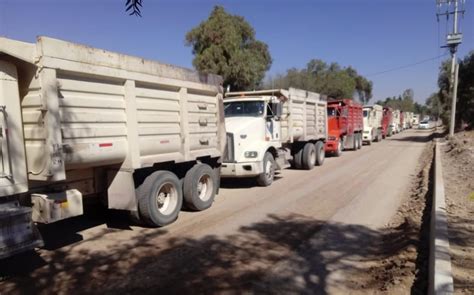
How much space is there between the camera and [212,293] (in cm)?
430

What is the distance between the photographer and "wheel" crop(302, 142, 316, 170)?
1455cm

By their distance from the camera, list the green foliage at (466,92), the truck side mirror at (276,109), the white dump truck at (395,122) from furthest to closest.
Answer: the white dump truck at (395,122) < the green foliage at (466,92) < the truck side mirror at (276,109)

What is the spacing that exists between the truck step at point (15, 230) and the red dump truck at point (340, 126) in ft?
52.6

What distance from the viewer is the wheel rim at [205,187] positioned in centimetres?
833

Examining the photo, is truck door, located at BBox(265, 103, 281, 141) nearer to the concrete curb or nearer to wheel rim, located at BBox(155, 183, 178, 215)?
wheel rim, located at BBox(155, 183, 178, 215)

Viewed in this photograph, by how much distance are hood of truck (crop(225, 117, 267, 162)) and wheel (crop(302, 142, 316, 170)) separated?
13.5ft

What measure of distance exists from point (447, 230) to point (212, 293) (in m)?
3.58

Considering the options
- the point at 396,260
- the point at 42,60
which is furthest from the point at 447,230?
the point at 42,60

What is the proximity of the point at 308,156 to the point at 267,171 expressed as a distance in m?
4.10

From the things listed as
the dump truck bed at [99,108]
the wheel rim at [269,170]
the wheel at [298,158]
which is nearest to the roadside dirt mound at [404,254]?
the wheel rim at [269,170]

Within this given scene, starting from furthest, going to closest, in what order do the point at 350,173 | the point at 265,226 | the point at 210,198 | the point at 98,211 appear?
1. the point at 350,173
2. the point at 210,198
3. the point at 98,211
4. the point at 265,226

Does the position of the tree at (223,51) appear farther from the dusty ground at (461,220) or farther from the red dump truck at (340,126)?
the dusty ground at (461,220)

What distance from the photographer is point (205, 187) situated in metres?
8.48

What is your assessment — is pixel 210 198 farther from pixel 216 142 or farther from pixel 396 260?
pixel 396 260
